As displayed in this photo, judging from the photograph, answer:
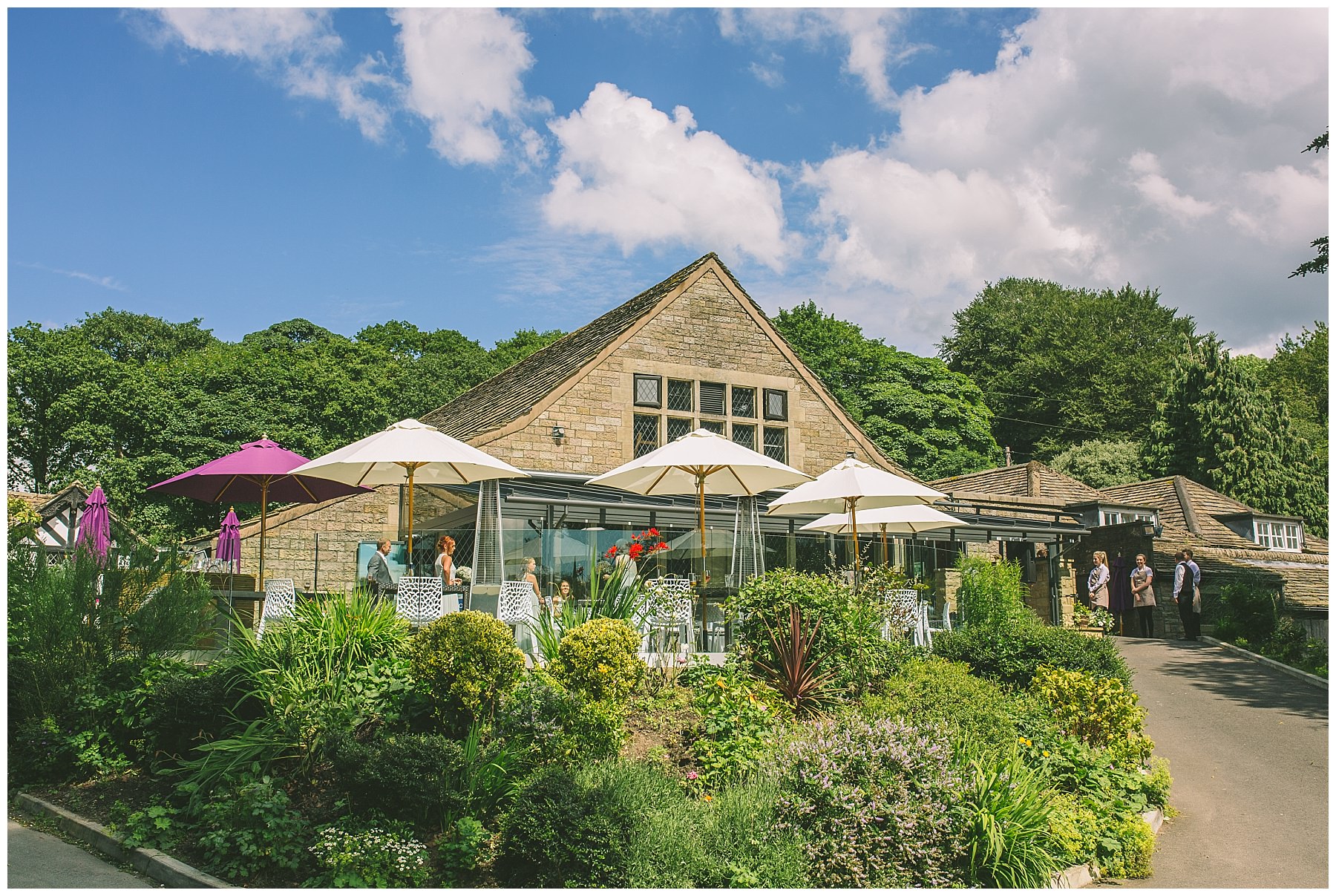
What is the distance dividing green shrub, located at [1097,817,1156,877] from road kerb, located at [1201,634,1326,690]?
331 inches

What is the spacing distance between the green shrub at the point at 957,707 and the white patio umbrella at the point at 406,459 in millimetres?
5830

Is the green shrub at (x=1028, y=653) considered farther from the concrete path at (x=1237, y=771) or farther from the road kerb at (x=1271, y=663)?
the road kerb at (x=1271, y=663)

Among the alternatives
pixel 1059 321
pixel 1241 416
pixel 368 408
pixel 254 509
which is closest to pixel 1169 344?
pixel 1059 321

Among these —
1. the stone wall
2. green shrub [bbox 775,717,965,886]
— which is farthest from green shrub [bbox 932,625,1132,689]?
the stone wall

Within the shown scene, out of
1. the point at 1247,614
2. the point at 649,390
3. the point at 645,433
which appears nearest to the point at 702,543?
the point at 645,433

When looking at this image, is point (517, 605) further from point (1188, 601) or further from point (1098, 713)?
point (1188, 601)

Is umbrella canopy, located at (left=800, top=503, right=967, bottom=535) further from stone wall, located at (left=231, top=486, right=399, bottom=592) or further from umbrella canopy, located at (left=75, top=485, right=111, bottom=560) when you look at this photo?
umbrella canopy, located at (left=75, top=485, right=111, bottom=560)

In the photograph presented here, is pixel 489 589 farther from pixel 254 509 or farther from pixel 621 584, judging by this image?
pixel 254 509

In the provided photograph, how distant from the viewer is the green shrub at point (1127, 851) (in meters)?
8.68

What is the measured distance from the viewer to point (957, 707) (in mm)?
10469

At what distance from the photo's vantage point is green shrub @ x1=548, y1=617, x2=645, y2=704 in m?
9.05

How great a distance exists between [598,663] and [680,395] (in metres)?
14.2

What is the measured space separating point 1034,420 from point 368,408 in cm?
3320

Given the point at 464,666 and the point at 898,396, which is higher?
the point at 898,396
